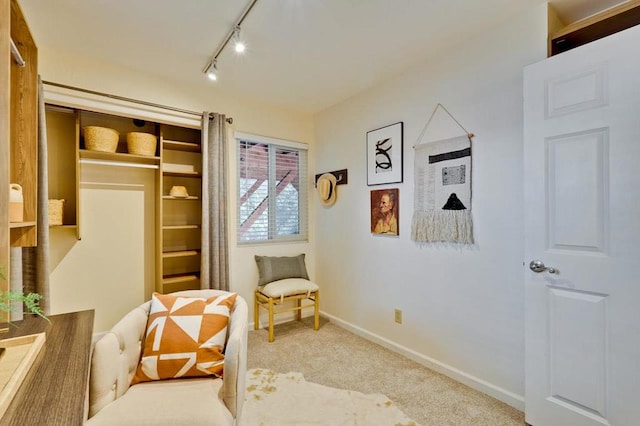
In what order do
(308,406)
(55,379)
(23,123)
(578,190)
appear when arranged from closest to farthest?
(55,379)
(23,123)
(578,190)
(308,406)

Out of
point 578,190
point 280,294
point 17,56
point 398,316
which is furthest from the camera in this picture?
point 280,294

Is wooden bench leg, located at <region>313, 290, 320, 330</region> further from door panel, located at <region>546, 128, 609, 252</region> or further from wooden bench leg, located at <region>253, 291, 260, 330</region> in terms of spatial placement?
door panel, located at <region>546, 128, 609, 252</region>

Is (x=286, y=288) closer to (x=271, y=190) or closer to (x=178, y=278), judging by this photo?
(x=178, y=278)

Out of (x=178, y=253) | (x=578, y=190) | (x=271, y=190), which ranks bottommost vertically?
(x=178, y=253)

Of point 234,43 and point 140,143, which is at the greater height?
point 234,43

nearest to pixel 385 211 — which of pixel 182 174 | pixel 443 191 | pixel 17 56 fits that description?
pixel 443 191

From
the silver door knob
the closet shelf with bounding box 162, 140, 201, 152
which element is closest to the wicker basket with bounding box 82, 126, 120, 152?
the closet shelf with bounding box 162, 140, 201, 152

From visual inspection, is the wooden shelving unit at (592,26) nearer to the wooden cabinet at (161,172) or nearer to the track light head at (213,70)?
the track light head at (213,70)

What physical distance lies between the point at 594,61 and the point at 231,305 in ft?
7.72

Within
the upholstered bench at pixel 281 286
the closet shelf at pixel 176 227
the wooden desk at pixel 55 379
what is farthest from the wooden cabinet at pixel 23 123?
the upholstered bench at pixel 281 286

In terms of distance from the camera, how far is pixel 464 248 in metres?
2.29

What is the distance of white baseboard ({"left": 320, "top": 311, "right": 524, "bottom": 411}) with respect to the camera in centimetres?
200

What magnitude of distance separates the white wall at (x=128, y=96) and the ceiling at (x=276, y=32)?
0.10 metres

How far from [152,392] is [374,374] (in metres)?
1.63
